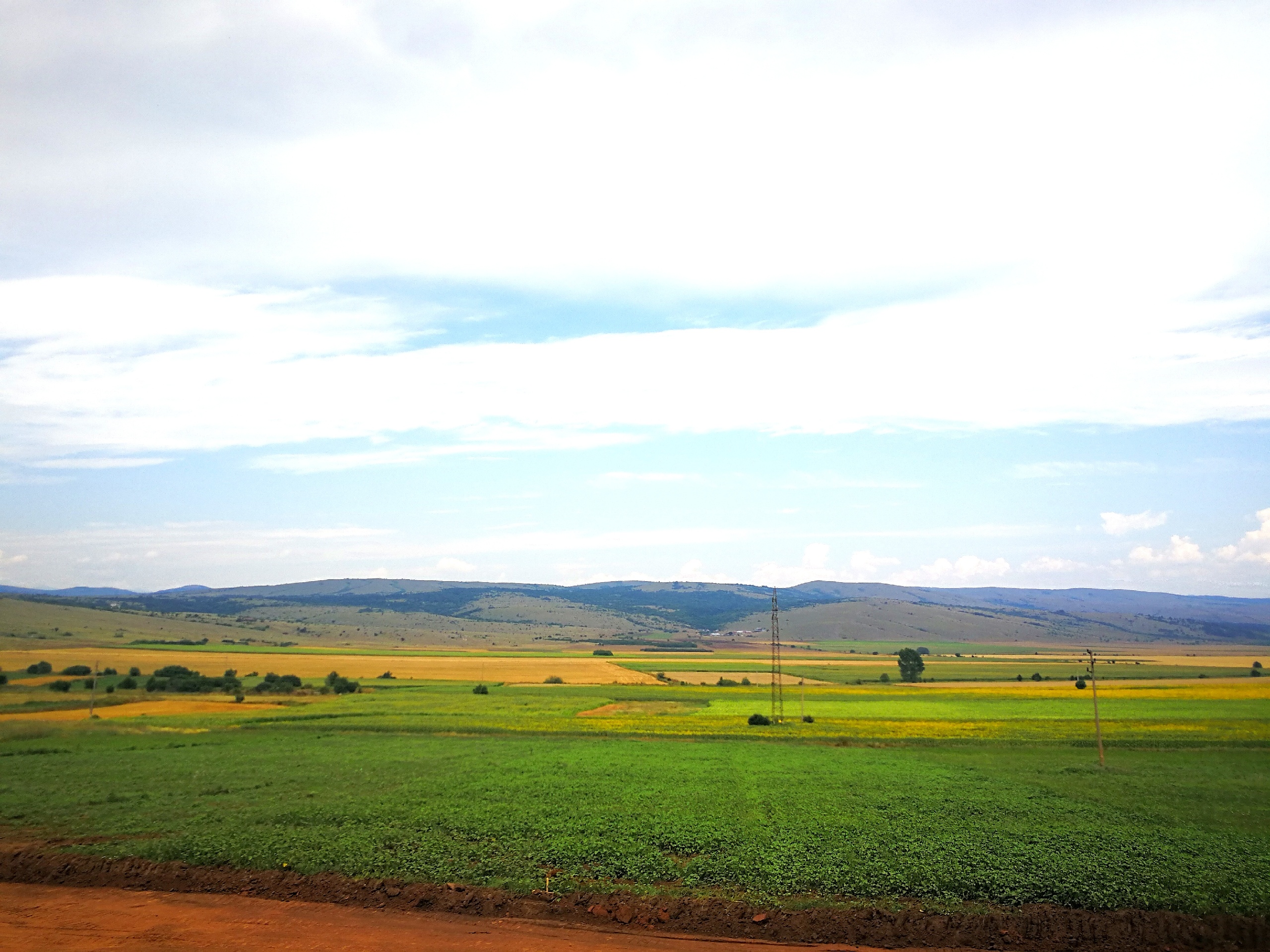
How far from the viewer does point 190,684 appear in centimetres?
8525

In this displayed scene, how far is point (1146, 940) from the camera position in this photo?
18703 millimetres

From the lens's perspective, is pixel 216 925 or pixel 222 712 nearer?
pixel 216 925

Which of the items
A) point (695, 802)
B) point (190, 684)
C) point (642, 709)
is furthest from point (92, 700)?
point (695, 802)

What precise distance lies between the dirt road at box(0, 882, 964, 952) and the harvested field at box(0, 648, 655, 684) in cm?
8848

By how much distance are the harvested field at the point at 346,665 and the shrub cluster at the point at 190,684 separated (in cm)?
2278

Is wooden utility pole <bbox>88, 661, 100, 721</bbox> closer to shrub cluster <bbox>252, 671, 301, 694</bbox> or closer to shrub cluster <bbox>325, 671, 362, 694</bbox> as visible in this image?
shrub cluster <bbox>252, 671, 301, 694</bbox>

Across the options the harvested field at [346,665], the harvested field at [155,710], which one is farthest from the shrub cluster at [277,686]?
the harvested field at [346,665]

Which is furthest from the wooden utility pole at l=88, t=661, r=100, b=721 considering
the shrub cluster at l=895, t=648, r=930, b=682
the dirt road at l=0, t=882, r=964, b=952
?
the shrub cluster at l=895, t=648, r=930, b=682

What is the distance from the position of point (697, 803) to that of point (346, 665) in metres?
119

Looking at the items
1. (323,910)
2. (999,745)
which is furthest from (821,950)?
(999,745)

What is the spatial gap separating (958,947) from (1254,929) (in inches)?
287

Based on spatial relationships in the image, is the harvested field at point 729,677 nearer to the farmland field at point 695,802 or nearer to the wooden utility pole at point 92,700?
the farmland field at point 695,802

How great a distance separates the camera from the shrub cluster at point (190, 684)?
8450 centimetres

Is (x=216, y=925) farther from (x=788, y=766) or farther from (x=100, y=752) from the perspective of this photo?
(x=100, y=752)
